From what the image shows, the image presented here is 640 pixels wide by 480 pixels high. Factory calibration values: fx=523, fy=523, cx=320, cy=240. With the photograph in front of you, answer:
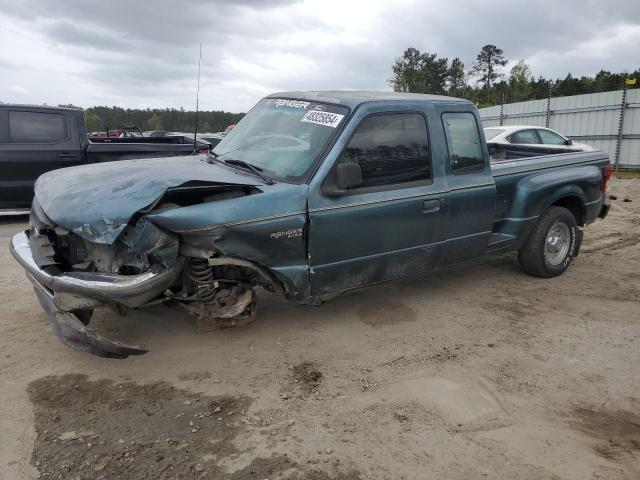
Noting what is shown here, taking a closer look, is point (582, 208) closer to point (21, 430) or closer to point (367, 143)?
point (367, 143)

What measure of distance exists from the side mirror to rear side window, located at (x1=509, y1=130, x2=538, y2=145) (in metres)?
8.23

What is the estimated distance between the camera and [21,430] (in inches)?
117

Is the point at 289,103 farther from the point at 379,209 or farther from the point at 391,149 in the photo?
the point at 379,209

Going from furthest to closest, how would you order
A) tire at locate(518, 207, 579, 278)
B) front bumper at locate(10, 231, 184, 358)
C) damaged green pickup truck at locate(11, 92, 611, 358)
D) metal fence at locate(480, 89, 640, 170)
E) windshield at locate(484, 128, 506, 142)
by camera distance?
metal fence at locate(480, 89, 640, 170), windshield at locate(484, 128, 506, 142), tire at locate(518, 207, 579, 278), damaged green pickup truck at locate(11, 92, 611, 358), front bumper at locate(10, 231, 184, 358)

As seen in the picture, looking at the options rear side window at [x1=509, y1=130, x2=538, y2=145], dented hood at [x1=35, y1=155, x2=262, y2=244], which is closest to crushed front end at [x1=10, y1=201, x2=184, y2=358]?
dented hood at [x1=35, y1=155, x2=262, y2=244]

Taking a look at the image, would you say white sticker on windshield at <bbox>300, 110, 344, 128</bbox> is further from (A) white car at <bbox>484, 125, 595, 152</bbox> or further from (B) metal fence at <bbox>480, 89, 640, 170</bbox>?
(B) metal fence at <bbox>480, 89, 640, 170</bbox>

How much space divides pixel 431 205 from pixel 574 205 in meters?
2.61

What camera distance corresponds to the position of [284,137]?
432 cm

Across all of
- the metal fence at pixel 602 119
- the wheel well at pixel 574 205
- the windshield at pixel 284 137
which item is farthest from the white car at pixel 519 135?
the windshield at pixel 284 137

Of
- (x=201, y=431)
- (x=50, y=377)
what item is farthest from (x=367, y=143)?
(x=50, y=377)

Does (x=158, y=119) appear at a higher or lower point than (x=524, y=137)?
higher

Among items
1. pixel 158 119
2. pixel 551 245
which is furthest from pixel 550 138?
pixel 158 119

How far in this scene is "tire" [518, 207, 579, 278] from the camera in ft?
18.6

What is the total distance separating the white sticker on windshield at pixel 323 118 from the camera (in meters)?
4.12
